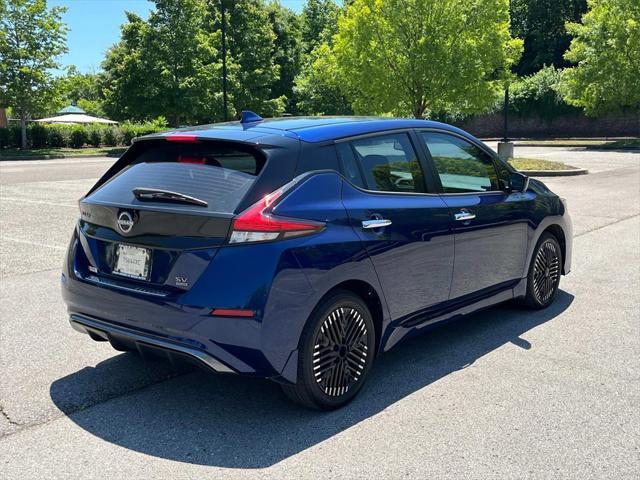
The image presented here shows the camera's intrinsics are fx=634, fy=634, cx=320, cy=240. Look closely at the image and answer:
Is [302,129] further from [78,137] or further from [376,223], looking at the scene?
[78,137]

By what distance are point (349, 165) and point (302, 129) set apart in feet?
1.17

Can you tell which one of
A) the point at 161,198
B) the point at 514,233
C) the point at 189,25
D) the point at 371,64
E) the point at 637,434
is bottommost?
the point at 637,434

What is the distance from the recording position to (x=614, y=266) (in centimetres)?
736

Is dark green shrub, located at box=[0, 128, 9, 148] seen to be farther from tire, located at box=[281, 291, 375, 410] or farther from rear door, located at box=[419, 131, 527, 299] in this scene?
tire, located at box=[281, 291, 375, 410]

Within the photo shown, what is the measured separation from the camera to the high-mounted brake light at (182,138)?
3711 millimetres

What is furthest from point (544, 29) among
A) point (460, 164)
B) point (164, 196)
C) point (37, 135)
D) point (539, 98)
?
point (164, 196)

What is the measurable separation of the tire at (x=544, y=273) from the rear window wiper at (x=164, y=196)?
10.4ft

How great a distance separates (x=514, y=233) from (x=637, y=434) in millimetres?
2029

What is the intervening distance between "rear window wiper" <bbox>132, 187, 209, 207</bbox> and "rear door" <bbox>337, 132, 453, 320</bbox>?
0.87 m

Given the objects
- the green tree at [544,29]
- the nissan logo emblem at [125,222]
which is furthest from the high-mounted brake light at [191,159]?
the green tree at [544,29]

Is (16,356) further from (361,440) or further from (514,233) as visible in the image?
(514,233)

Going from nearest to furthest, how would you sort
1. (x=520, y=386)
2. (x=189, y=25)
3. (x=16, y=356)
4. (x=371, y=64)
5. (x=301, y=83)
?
(x=520, y=386)
(x=16, y=356)
(x=371, y=64)
(x=189, y=25)
(x=301, y=83)

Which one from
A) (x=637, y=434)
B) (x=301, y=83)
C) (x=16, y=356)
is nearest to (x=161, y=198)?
(x=16, y=356)

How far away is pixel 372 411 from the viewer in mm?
3664
